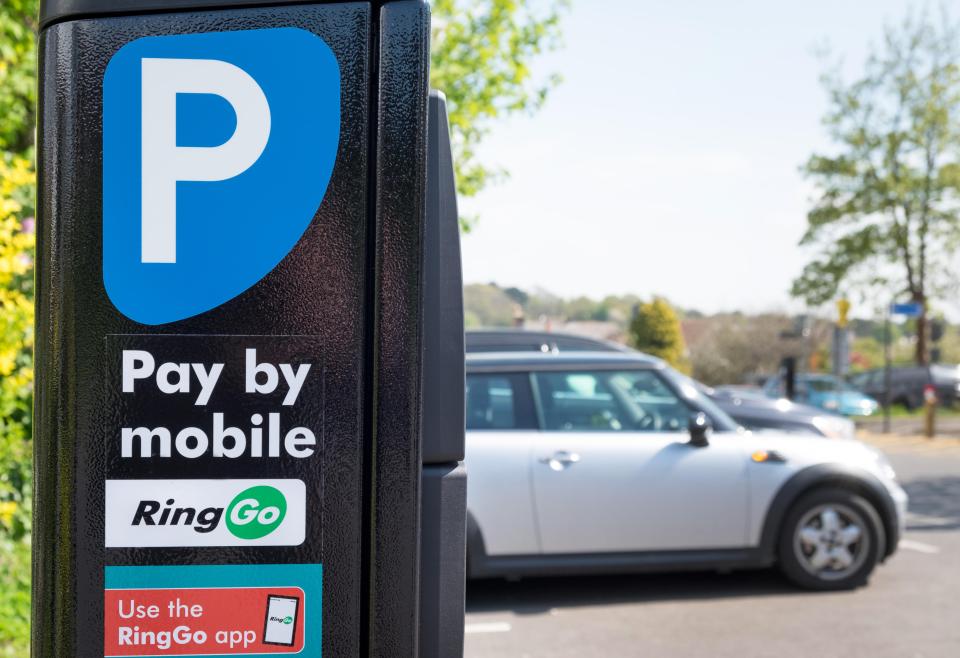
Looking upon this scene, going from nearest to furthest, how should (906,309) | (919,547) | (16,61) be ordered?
(16,61) < (919,547) < (906,309)

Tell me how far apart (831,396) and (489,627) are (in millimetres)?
27077

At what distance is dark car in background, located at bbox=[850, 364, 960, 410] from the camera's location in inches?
1352

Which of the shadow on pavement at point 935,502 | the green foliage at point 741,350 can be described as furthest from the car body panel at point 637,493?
the green foliage at point 741,350

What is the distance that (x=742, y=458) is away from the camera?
6680 mm

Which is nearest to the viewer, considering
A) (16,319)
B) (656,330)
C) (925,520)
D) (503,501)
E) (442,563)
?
(442,563)

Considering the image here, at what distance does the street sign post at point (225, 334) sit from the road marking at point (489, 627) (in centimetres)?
457

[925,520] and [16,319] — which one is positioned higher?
[16,319]

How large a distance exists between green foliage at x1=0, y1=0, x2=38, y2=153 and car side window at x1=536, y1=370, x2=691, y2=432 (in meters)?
Answer: 3.95

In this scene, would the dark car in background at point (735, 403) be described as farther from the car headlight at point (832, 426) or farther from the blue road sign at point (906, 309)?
the blue road sign at point (906, 309)

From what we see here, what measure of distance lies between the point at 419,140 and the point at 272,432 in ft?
1.75

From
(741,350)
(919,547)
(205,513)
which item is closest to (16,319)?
(205,513)

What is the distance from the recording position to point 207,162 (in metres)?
1.63

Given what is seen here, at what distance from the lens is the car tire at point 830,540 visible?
673cm

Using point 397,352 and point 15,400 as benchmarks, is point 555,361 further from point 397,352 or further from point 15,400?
point 397,352
